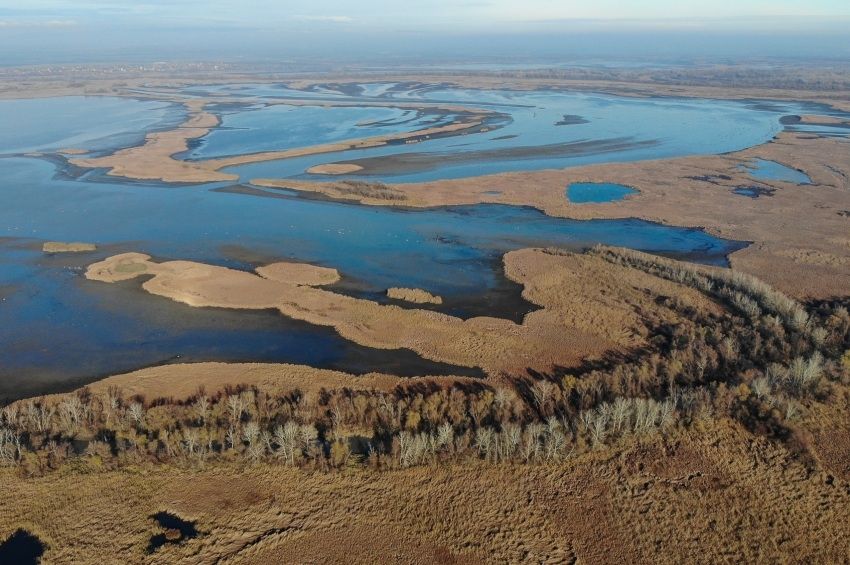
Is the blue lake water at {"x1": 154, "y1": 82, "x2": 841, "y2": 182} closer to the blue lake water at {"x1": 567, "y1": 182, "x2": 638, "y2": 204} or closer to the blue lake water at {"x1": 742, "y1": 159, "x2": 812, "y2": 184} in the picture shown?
the blue lake water at {"x1": 742, "y1": 159, "x2": 812, "y2": 184}

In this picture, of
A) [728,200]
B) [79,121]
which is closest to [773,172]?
[728,200]

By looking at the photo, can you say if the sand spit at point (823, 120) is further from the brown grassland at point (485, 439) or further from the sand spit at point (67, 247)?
the sand spit at point (67, 247)

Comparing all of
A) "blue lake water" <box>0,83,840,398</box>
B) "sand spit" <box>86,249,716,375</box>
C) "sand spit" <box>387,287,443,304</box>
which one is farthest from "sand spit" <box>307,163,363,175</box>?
"sand spit" <box>387,287,443,304</box>

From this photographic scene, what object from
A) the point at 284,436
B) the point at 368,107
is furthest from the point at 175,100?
the point at 284,436

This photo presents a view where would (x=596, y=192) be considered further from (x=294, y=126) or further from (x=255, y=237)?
(x=294, y=126)

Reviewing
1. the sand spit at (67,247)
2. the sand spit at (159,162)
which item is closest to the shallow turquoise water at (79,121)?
the sand spit at (159,162)

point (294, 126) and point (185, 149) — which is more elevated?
point (294, 126)
